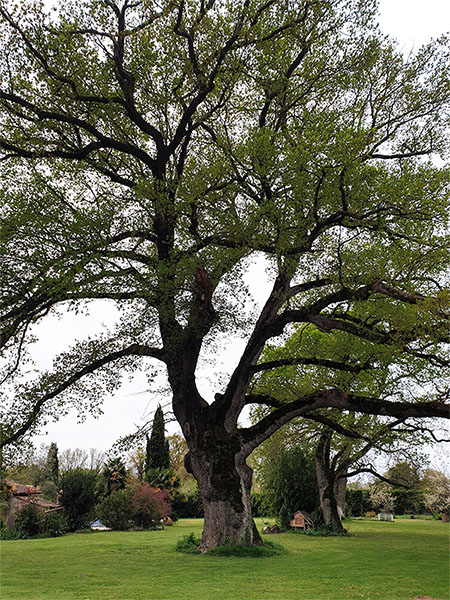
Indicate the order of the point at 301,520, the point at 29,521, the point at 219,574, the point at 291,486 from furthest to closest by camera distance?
the point at 291,486
the point at 301,520
the point at 29,521
the point at 219,574

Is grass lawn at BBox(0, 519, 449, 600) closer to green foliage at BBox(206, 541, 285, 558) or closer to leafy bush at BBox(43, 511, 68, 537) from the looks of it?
green foliage at BBox(206, 541, 285, 558)

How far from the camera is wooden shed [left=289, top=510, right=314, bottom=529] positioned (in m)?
24.0

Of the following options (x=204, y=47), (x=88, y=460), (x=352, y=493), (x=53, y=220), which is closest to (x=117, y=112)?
(x=204, y=47)

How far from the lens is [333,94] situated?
15.0 meters

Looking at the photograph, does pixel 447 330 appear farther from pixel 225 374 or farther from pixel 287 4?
pixel 287 4

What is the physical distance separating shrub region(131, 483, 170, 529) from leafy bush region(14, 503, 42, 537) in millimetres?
4483

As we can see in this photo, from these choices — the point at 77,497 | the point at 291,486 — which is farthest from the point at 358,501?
the point at 77,497

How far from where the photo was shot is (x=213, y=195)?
1345cm

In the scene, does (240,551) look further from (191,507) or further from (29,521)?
(191,507)

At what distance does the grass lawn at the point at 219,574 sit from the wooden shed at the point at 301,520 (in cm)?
845

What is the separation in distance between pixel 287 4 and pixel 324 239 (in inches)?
240

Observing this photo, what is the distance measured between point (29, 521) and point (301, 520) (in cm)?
1223

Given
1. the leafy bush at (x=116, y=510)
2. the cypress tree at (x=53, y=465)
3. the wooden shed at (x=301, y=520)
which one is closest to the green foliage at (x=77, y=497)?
the leafy bush at (x=116, y=510)

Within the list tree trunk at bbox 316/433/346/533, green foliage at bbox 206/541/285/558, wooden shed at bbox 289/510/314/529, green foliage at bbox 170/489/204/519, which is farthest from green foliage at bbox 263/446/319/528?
green foliage at bbox 206/541/285/558
